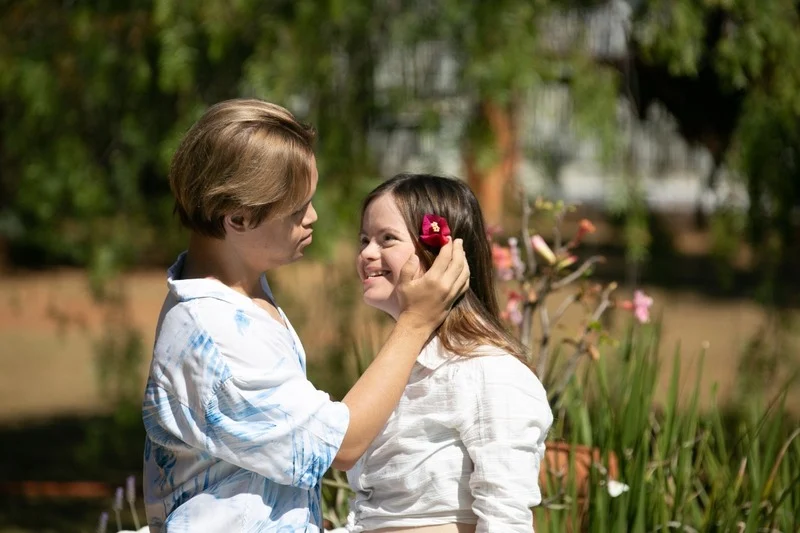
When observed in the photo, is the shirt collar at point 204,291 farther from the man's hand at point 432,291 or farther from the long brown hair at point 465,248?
the long brown hair at point 465,248

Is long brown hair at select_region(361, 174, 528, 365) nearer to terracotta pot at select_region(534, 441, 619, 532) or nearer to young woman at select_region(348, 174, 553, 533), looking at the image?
young woman at select_region(348, 174, 553, 533)

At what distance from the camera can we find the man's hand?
2.20m

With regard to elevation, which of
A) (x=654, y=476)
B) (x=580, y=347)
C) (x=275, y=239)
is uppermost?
(x=275, y=239)

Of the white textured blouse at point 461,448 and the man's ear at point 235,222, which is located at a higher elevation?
the man's ear at point 235,222

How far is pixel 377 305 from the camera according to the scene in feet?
8.27

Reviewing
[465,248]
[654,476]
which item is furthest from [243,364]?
[654,476]

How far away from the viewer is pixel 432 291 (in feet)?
7.27


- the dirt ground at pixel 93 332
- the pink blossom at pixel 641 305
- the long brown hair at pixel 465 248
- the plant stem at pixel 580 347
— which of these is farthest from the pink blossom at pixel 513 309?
the dirt ground at pixel 93 332

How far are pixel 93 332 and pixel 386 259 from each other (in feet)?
38.5

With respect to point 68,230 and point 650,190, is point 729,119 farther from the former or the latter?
point 68,230

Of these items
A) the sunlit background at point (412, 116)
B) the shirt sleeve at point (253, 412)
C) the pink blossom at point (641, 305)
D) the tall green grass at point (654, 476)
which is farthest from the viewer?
the sunlit background at point (412, 116)

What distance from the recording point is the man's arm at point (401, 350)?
2078 millimetres

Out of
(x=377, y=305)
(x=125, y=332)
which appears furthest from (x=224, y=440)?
(x=125, y=332)

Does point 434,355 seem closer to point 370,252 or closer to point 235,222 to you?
point 370,252
